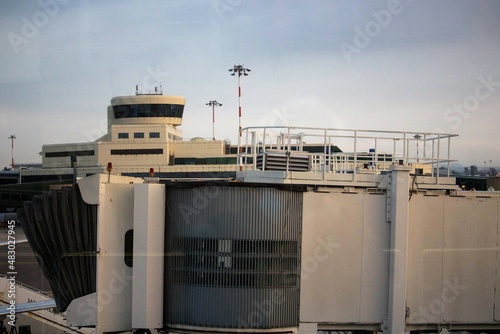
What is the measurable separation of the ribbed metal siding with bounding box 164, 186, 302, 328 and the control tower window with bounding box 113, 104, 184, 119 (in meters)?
57.6

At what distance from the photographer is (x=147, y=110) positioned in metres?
66.1

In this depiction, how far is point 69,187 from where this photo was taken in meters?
8.80

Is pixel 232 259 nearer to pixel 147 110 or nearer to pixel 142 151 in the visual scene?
pixel 142 151

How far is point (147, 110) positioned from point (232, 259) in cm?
5898

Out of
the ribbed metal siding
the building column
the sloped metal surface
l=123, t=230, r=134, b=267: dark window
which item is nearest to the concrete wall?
the building column

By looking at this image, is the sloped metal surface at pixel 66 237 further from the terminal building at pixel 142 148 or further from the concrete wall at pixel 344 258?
the terminal building at pixel 142 148

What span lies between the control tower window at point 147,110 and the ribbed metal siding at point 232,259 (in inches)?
2269

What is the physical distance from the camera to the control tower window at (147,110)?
65500mm

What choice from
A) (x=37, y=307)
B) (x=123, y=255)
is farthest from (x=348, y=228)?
(x=37, y=307)

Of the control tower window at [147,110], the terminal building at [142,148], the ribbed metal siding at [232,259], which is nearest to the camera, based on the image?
the ribbed metal siding at [232,259]

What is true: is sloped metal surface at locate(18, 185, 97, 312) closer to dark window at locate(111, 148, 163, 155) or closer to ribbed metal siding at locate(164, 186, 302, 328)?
ribbed metal siding at locate(164, 186, 302, 328)

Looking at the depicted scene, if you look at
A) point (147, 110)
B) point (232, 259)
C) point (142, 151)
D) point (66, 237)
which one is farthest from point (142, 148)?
point (232, 259)

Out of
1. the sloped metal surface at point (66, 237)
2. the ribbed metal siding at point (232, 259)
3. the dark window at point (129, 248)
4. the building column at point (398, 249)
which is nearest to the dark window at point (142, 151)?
the sloped metal surface at point (66, 237)

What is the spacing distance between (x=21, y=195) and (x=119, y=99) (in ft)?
58.8
